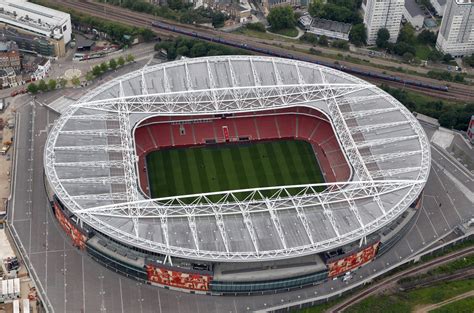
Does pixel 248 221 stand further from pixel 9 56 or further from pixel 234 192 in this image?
pixel 9 56

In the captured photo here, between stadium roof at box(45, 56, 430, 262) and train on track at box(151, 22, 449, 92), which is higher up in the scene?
stadium roof at box(45, 56, 430, 262)

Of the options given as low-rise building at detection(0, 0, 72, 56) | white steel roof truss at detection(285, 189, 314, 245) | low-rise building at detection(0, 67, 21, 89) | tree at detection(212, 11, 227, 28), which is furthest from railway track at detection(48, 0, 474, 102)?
white steel roof truss at detection(285, 189, 314, 245)

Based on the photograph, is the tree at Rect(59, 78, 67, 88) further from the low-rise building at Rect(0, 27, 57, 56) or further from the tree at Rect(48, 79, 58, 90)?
the low-rise building at Rect(0, 27, 57, 56)

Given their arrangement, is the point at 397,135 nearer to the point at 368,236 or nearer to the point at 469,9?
the point at 368,236

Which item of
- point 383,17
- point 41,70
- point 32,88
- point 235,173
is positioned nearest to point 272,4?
point 383,17

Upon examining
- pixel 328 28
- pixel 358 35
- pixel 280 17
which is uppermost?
pixel 280 17

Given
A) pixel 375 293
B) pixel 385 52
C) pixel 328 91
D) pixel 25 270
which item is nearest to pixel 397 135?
pixel 328 91
